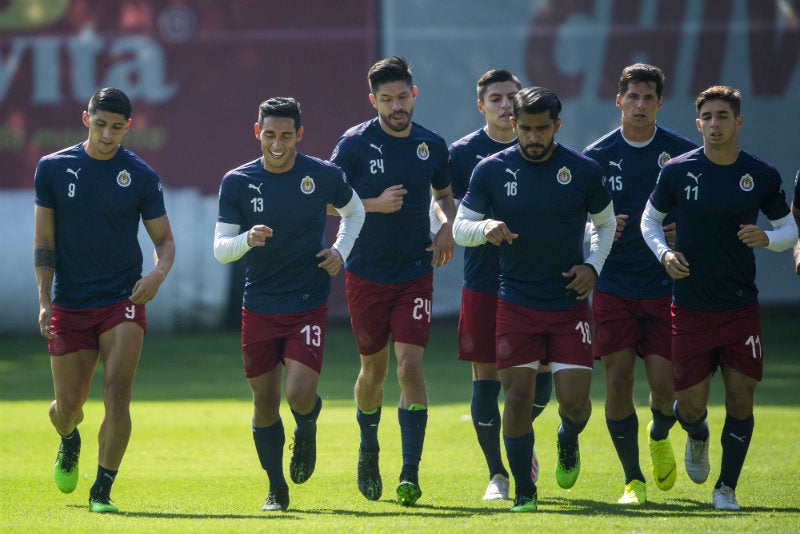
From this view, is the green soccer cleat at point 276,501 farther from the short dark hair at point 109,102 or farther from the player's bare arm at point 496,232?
the short dark hair at point 109,102

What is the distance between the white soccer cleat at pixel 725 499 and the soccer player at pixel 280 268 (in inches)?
91.5

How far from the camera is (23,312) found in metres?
18.5

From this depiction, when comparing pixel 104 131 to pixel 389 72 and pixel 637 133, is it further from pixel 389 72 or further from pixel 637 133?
pixel 637 133

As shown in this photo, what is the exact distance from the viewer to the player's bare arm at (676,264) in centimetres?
742

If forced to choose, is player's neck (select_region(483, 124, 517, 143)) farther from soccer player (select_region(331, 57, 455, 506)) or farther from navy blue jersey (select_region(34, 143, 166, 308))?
navy blue jersey (select_region(34, 143, 166, 308))

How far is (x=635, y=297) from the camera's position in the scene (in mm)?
8391

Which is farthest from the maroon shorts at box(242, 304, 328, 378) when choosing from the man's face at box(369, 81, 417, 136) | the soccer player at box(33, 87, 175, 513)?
the man's face at box(369, 81, 417, 136)

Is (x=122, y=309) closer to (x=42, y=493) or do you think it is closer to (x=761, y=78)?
(x=42, y=493)

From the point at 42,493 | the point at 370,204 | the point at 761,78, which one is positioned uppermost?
the point at 761,78

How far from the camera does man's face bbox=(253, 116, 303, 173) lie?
25.8 ft

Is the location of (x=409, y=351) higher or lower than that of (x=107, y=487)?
higher

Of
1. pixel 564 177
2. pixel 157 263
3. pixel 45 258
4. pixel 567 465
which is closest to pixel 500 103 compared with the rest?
pixel 564 177

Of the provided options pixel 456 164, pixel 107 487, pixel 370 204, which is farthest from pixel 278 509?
pixel 456 164

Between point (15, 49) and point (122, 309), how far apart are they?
443 inches
